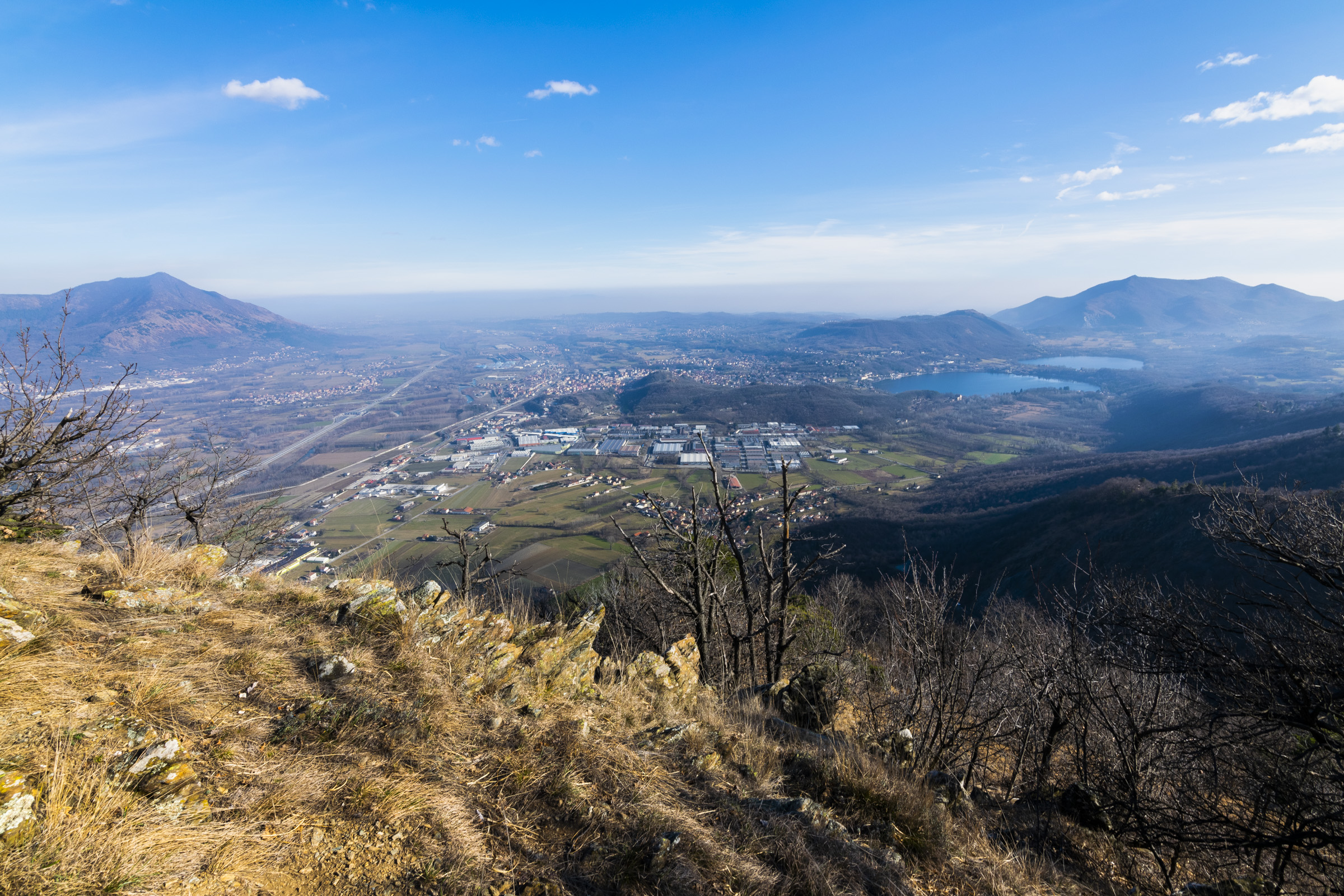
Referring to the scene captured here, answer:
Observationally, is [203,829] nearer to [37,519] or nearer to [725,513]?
[725,513]

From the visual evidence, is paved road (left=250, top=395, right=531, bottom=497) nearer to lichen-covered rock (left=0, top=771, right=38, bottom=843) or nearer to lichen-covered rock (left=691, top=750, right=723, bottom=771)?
lichen-covered rock (left=0, top=771, right=38, bottom=843)

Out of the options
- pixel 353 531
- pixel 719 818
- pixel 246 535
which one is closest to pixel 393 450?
pixel 353 531

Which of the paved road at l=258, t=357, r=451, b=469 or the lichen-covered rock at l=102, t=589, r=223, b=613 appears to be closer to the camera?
the lichen-covered rock at l=102, t=589, r=223, b=613

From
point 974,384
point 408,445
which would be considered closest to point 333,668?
point 408,445

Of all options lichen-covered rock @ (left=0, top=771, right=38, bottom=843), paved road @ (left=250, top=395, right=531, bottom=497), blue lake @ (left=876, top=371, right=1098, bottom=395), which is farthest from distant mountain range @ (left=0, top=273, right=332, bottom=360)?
blue lake @ (left=876, top=371, right=1098, bottom=395)

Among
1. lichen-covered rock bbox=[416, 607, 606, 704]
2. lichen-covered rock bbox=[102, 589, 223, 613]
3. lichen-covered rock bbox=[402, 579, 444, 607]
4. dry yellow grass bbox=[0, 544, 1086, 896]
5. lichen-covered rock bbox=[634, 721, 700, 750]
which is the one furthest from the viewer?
lichen-covered rock bbox=[402, 579, 444, 607]

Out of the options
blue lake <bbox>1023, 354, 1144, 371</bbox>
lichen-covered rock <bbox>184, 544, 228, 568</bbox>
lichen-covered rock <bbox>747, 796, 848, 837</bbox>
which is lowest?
lichen-covered rock <bbox>747, 796, 848, 837</bbox>

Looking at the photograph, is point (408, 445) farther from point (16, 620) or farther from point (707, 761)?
point (707, 761)
